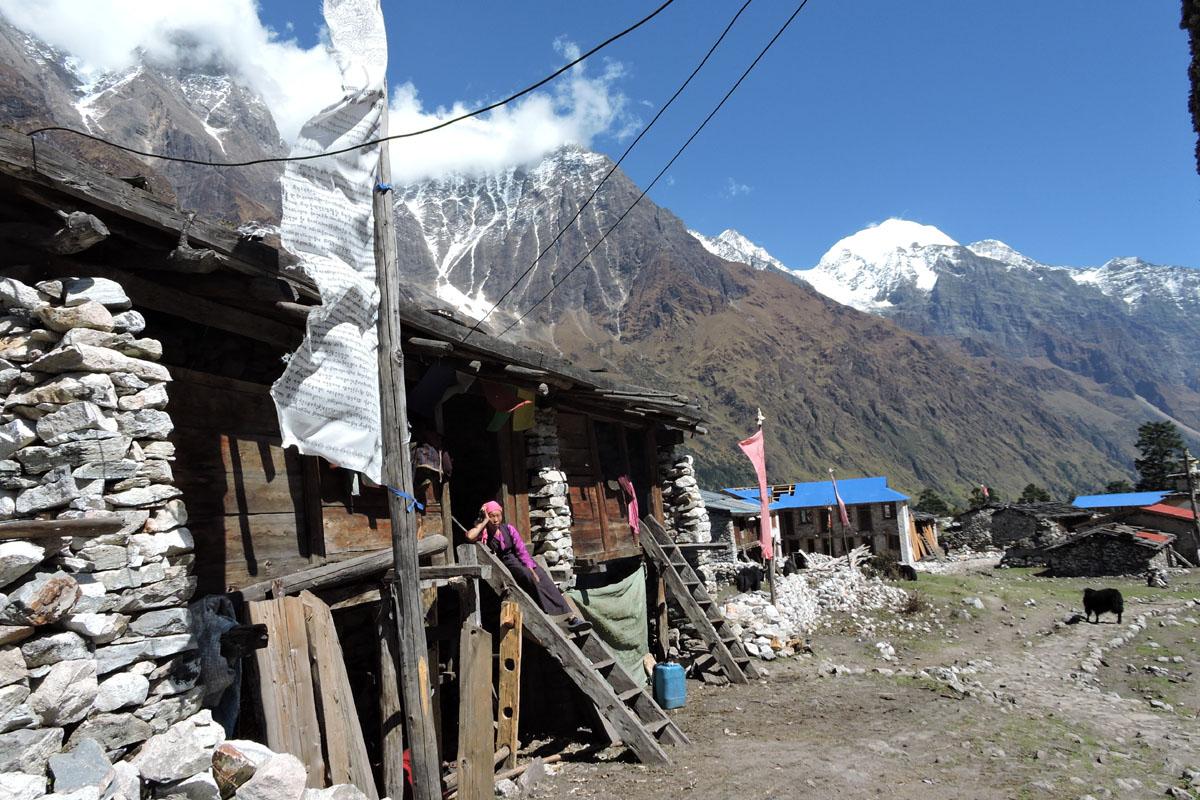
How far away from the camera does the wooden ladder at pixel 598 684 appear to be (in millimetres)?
8453

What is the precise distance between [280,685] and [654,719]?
507cm

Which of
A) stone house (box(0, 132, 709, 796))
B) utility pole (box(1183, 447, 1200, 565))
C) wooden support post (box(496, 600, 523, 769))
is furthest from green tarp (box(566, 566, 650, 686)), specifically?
utility pole (box(1183, 447, 1200, 565))

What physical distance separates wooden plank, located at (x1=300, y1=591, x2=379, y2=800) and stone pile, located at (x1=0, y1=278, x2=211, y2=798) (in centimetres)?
103

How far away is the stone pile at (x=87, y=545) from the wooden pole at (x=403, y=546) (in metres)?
1.33

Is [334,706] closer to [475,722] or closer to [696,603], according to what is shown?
[475,722]

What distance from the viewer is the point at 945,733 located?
9.55 meters

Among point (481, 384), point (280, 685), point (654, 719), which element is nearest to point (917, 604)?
point (654, 719)

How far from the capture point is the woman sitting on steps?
9.03 meters

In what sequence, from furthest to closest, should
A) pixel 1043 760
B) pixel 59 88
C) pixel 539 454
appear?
pixel 59 88
pixel 539 454
pixel 1043 760

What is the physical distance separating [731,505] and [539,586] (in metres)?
36.0

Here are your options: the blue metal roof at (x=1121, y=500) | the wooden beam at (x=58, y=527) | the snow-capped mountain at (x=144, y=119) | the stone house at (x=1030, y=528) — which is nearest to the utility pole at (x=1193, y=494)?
the stone house at (x=1030, y=528)

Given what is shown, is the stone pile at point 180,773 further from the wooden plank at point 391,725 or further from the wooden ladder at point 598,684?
the wooden ladder at point 598,684

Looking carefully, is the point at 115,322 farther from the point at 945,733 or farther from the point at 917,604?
the point at 917,604

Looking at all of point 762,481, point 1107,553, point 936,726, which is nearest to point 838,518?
point 1107,553
